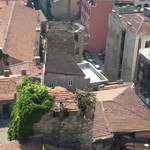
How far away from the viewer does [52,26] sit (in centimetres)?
5781

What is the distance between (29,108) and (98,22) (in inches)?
2249

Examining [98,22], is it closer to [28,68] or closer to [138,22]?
[138,22]

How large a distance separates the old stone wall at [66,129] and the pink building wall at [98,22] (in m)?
55.6

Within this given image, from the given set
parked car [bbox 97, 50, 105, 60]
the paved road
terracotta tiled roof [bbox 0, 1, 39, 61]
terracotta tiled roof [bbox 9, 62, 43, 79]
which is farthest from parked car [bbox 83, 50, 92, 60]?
the paved road

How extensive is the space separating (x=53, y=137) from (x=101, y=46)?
191 feet

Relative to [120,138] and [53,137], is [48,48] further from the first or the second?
[53,137]

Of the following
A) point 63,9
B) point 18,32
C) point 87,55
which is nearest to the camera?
point 18,32

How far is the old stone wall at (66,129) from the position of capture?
1187 inches

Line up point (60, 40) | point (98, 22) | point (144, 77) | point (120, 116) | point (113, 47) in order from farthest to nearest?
point (98, 22), point (113, 47), point (60, 40), point (144, 77), point (120, 116)

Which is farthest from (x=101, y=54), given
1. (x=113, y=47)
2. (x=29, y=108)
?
(x=29, y=108)

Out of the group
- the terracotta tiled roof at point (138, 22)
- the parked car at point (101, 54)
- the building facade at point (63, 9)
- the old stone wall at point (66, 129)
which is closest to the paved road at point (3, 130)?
the old stone wall at point (66, 129)

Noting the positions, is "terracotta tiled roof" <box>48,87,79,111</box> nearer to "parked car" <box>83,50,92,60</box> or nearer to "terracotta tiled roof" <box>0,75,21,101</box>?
"terracotta tiled roof" <box>0,75,21,101</box>

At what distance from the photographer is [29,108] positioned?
29.9m

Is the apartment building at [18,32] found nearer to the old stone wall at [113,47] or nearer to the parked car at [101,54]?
the old stone wall at [113,47]
